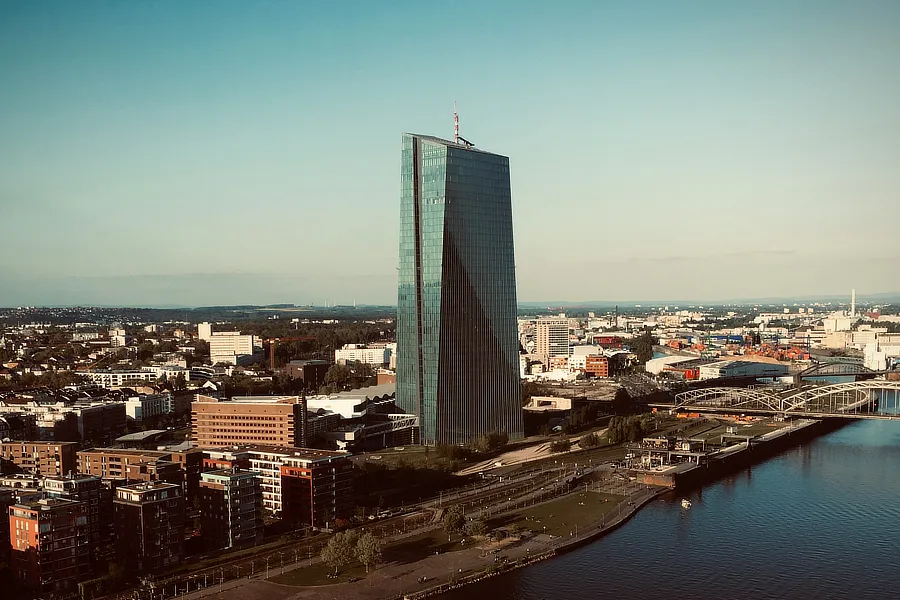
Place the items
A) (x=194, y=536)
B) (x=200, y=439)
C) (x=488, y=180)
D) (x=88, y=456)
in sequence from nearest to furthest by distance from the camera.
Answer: (x=194, y=536) → (x=88, y=456) → (x=200, y=439) → (x=488, y=180)

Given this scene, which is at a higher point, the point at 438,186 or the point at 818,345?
Result: the point at 438,186

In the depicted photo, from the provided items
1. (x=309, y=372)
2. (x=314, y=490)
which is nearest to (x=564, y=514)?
(x=314, y=490)

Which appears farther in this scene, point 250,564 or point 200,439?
point 200,439

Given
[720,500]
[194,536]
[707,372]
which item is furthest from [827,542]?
[707,372]

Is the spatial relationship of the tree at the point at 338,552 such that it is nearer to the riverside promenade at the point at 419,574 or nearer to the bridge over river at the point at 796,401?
the riverside promenade at the point at 419,574

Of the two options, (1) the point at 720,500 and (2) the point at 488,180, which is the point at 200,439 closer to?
(2) the point at 488,180

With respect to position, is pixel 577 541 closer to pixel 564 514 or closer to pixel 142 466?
pixel 564 514

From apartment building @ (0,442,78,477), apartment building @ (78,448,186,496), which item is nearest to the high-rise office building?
apartment building @ (0,442,78,477)
